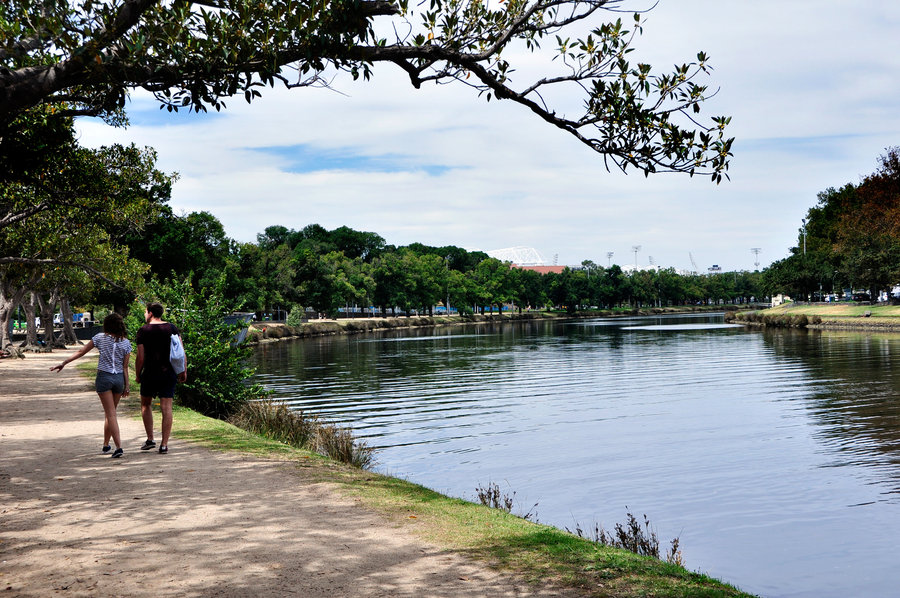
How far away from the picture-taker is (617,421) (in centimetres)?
2475

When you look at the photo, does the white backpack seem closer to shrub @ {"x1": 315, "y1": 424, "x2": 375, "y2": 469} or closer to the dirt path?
the dirt path

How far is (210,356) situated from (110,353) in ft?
27.4

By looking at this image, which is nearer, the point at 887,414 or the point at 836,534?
the point at 836,534

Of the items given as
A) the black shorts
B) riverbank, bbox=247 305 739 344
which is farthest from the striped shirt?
riverbank, bbox=247 305 739 344

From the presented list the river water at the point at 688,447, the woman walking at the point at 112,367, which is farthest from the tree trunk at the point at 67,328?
the woman walking at the point at 112,367

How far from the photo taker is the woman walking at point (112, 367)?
12.7 meters

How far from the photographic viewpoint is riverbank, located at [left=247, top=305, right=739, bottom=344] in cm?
9069

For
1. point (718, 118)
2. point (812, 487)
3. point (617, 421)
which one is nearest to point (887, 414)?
point (617, 421)

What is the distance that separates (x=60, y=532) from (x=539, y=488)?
993 cm

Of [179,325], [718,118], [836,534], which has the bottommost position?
[836,534]

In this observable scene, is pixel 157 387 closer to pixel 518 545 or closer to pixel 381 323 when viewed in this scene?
pixel 518 545

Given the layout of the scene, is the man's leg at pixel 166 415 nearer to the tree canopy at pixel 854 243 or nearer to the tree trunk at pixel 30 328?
the tree trunk at pixel 30 328

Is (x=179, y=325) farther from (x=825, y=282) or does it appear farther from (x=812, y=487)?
(x=825, y=282)

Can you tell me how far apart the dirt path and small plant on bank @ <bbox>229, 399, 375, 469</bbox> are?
10.1 feet
